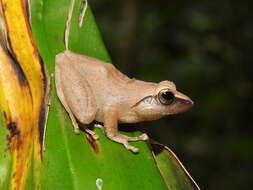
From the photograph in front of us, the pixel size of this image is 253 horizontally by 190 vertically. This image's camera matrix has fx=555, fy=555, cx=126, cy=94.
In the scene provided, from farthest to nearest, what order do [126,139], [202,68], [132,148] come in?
[202,68] < [126,139] < [132,148]

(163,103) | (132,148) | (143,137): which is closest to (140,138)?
(143,137)

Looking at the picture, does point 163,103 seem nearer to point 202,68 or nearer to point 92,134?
point 92,134

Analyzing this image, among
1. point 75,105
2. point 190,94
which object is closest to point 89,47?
point 75,105

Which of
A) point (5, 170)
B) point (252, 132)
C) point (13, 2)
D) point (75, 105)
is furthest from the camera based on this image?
point (252, 132)

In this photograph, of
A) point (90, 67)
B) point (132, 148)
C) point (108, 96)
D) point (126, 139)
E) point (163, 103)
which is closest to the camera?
point (132, 148)

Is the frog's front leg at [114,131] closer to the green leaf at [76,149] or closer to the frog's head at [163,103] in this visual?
the green leaf at [76,149]

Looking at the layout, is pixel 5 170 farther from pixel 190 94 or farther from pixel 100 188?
pixel 190 94

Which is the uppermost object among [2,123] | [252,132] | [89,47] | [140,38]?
[89,47]

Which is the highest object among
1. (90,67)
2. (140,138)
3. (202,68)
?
(90,67)
